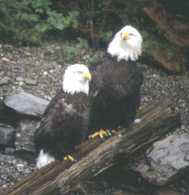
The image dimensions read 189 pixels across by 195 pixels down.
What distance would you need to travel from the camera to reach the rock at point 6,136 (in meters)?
6.53

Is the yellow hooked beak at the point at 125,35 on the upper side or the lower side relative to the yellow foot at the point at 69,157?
upper

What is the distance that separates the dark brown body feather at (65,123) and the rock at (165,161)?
0.85 metres

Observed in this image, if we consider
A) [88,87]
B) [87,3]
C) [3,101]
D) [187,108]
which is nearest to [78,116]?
[88,87]

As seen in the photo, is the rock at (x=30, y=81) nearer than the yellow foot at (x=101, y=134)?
No

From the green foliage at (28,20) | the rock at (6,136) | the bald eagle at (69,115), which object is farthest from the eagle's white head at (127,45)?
the green foliage at (28,20)

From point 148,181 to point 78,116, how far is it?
42.2 inches

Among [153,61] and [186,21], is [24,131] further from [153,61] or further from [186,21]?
[186,21]

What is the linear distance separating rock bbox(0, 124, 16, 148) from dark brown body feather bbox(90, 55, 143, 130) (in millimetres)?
797

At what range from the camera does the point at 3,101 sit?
22.5 feet

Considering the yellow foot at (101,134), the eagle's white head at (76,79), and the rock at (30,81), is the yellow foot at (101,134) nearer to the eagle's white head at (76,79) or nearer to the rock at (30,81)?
the eagle's white head at (76,79)

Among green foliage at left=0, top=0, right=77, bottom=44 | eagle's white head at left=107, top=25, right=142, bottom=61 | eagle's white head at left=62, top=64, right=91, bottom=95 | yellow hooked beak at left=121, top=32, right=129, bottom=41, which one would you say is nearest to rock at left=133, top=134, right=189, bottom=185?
eagle's white head at left=107, top=25, right=142, bottom=61

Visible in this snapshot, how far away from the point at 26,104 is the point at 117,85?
1136 millimetres

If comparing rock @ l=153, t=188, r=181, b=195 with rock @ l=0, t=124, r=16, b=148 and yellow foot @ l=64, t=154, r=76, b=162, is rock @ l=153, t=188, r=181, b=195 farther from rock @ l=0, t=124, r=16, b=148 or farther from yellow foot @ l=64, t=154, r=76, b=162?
rock @ l=0, t=124, r=16, b=148

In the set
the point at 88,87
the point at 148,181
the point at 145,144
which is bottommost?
the point at 148,181
